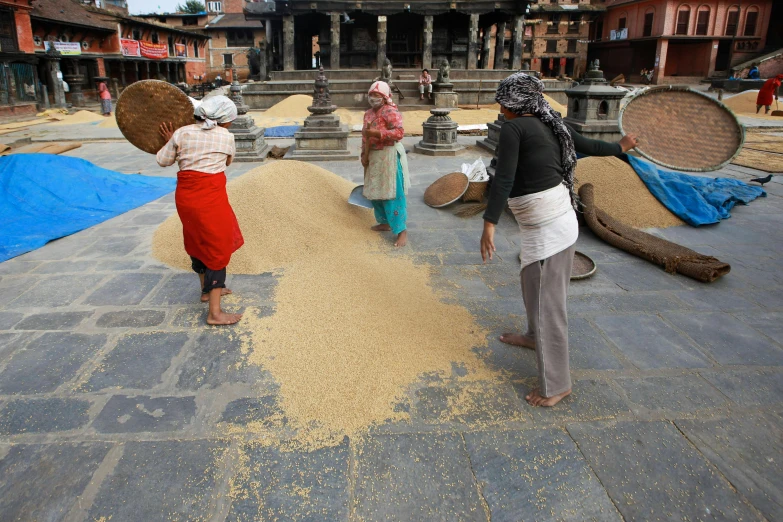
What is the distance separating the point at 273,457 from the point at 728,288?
3.58 metres

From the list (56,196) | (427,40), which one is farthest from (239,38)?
(56,196)

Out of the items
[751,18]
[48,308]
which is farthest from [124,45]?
[751,18]

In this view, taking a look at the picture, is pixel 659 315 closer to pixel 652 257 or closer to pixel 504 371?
pixel 652 257

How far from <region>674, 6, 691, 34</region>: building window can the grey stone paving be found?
112 ft

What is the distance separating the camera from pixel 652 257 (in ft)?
13.8

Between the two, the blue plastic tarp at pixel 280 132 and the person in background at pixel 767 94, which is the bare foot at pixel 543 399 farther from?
the person in background at pixel 767 94

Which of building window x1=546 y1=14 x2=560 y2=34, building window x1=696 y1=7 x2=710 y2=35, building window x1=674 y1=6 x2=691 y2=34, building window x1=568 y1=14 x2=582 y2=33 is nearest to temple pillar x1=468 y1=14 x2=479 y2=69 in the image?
building window x1=674 y1=6 x2=691 y2=34

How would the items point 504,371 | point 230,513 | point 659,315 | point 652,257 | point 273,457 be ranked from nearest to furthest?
point 230,513, point 273,457, point 504,371, point 659,315, point 652,257

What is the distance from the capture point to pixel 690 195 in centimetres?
563

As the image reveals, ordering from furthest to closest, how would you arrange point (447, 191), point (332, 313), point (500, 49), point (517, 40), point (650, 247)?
point (500, 49) < point (517, 40) < point (447, 191) < point (650, 247) < point (332, 313)

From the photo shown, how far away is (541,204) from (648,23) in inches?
1476

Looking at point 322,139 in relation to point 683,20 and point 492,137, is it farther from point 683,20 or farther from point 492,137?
point 683,20

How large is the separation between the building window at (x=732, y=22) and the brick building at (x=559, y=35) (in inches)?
344

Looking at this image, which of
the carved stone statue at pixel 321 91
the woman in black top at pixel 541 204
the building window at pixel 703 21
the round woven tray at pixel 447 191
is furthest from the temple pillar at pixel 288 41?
the building window at pixel 703 21
